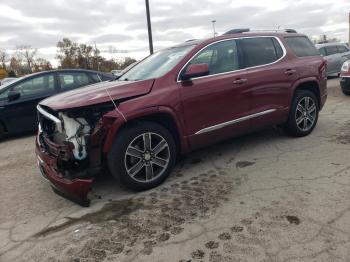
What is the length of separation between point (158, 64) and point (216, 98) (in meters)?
0.93

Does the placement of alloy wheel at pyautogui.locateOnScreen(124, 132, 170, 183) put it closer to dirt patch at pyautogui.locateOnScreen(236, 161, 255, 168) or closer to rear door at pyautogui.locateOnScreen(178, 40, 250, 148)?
rear door at pyautogui.locateOnScreen(178, 40, 250, 148)

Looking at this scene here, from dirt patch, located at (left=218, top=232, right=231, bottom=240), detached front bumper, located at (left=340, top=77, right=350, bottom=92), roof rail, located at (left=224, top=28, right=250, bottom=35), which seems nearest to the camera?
dirt patch, located at (left=218, top=232, right=231, bottom=240)

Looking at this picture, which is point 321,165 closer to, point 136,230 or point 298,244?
point 298,244

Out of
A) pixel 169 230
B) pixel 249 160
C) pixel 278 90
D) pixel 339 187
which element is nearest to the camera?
pixel 169 230

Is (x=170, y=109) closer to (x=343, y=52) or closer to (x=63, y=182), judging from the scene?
(x=63, y=182)

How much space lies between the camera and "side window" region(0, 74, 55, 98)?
7.71 m

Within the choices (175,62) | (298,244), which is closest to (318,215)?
(298,244)

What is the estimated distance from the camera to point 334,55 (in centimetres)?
1456

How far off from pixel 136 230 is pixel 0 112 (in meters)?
5.51

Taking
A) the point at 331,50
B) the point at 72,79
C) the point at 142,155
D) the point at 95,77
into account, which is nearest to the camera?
the point at 142,155

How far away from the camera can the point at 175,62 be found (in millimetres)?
4480

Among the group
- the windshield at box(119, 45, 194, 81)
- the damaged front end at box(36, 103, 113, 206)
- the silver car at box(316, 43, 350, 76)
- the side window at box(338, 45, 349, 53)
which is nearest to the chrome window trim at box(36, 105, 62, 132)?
the damaged front end at box(36, 103, 113, 206)

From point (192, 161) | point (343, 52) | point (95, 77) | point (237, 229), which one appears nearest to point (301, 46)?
point (192, 161)

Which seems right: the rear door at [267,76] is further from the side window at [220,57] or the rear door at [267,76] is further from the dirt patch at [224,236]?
the dirt patch at [224,236]
